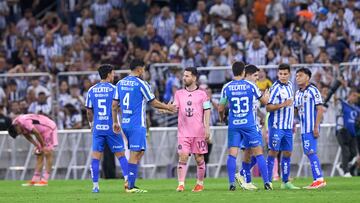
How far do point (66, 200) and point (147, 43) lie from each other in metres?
16.6

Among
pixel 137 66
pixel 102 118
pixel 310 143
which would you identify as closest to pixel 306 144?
pixel 310 143

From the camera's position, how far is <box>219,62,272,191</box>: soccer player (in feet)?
73.0

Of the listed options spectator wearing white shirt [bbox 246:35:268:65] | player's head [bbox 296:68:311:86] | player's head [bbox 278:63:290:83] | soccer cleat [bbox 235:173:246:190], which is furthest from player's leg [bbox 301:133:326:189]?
spectator wearing white shirt [bbox 246:35:268:65]

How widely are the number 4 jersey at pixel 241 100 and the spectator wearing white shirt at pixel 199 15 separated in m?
Answer: 14.8

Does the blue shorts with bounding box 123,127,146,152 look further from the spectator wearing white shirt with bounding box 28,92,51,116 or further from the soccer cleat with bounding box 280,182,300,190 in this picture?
the spectator wearing white shirt with bounding box 28,92,51,116

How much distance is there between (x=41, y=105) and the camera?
33844mm

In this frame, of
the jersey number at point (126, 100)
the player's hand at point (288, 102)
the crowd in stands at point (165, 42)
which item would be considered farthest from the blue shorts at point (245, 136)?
the crowd in stands at point (165, 42)

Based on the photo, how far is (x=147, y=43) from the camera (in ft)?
120

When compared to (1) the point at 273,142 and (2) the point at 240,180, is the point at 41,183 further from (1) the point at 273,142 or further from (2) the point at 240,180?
(1) the point at 273,142

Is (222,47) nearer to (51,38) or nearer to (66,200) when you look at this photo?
(51,38)

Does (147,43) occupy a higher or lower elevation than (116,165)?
higher

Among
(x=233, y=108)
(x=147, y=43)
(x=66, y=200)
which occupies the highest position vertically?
(x=147, y=43)

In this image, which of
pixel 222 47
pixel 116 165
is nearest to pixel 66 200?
pixel 116 165

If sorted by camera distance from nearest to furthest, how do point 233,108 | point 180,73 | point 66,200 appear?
point 66,200
point 233,108
point 180,73
